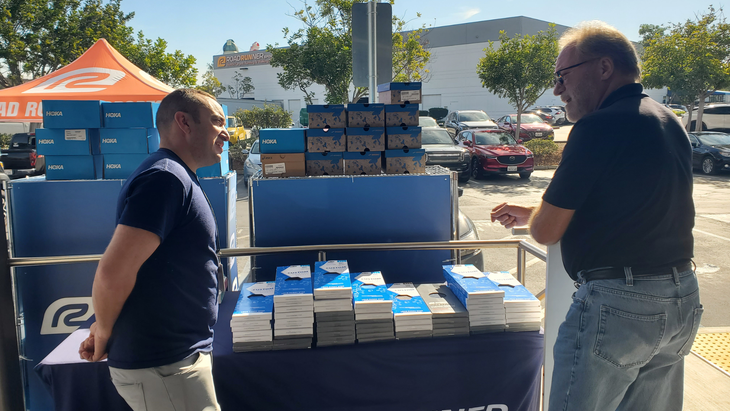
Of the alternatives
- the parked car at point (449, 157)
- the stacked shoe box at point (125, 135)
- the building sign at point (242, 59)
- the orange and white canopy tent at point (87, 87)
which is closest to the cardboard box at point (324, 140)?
the stacked shoe box at point (125, 135)

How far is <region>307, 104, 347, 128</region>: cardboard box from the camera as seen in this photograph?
3.75 m

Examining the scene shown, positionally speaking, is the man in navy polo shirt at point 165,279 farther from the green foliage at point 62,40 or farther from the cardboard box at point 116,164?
the green foliage at point 62,40

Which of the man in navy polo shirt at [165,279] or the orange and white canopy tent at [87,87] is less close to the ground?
the orange and white canopy tent at [87,87]

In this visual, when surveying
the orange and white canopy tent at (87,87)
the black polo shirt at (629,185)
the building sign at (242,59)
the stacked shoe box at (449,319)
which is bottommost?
the stacked shoe box at (449,319)

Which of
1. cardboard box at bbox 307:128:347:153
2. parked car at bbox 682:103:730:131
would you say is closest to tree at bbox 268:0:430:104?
cardboard box at bbox 307:128:347:153

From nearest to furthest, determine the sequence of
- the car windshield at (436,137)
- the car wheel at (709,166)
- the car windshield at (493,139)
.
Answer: the car windshield at (436,137), the car windshield at (493,139), the car wheel at (709,166)

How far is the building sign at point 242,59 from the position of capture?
57094 mm

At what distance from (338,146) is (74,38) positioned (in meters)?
19.4

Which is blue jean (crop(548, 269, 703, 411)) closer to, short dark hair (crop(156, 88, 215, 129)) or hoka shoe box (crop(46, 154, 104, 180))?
short dark hair (crop(156, 88, 215, 129))

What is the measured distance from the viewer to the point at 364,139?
381 cm

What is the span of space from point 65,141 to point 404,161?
2794 mm

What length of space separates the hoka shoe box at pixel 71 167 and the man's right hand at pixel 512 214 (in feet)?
10.8

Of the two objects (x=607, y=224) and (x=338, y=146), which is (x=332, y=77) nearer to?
(x=338, y=146)

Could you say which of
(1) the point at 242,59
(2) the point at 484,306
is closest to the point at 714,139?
(2) the point at 484,306
